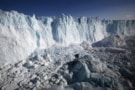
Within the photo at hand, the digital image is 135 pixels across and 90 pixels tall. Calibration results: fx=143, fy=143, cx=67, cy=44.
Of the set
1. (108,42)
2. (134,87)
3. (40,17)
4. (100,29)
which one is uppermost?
(40,17)

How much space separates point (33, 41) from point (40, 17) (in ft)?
20.1

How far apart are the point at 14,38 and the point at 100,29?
80.8 feet

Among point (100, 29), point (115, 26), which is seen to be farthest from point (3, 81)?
point (115, 26)

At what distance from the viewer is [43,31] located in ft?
91.0

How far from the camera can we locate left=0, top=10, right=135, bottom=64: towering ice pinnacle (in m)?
20.3

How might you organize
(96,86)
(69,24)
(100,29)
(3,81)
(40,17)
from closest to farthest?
(96,86) < (3,81) < (40,17) < (69,24) < (100,29)

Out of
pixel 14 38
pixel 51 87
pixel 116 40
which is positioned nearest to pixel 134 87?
pixel 51 87

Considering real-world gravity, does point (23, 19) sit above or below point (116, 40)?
above

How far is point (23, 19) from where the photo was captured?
24.0 meters

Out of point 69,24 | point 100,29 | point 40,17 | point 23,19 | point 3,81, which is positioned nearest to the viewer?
point 3,81

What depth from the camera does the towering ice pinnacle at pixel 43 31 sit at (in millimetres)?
20344

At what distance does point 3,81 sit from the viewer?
12156 millimetres

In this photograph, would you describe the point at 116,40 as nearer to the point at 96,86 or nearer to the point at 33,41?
the point at 33,41

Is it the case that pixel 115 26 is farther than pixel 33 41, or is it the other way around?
pixel 115 26
